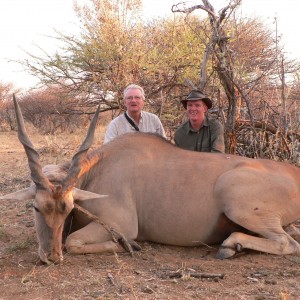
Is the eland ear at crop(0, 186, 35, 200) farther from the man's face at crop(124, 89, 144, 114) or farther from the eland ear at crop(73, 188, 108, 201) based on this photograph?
the man's face at crop(124, 89, 144, 114)

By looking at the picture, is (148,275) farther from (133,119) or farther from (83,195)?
(133,119)

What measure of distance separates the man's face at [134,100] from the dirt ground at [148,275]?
1.91m

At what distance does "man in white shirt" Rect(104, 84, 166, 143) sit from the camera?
209 inches

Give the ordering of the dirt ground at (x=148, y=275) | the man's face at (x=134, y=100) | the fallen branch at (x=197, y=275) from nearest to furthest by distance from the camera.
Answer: the dirt ground at (x=148, y=275)
the fallen branch at (x=197, y=275)
the man's face at (x=134, y=100)

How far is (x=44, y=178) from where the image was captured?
3.31 m

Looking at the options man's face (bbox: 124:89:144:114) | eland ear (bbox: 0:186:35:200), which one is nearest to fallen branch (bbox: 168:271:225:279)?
eland ear (bbox: 0:186:35:200)

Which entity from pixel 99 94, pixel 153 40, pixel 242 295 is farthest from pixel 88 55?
pixel 242 295

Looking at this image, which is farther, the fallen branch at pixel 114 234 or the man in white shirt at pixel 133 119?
the man in white shirt at pixel 133 119

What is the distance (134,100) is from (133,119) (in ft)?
0.92

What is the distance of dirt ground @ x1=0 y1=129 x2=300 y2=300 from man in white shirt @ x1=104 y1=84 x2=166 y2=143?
1.74 metres

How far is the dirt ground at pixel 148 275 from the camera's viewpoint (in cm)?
273

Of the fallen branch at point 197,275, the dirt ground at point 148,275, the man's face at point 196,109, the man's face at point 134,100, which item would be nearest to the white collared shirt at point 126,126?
the man's face at point 134,100

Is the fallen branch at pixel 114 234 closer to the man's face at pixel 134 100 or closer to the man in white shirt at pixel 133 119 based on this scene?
the man in white shirt at pixel 133 119

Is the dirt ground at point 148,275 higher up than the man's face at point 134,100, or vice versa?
the man's face at point 134,100
